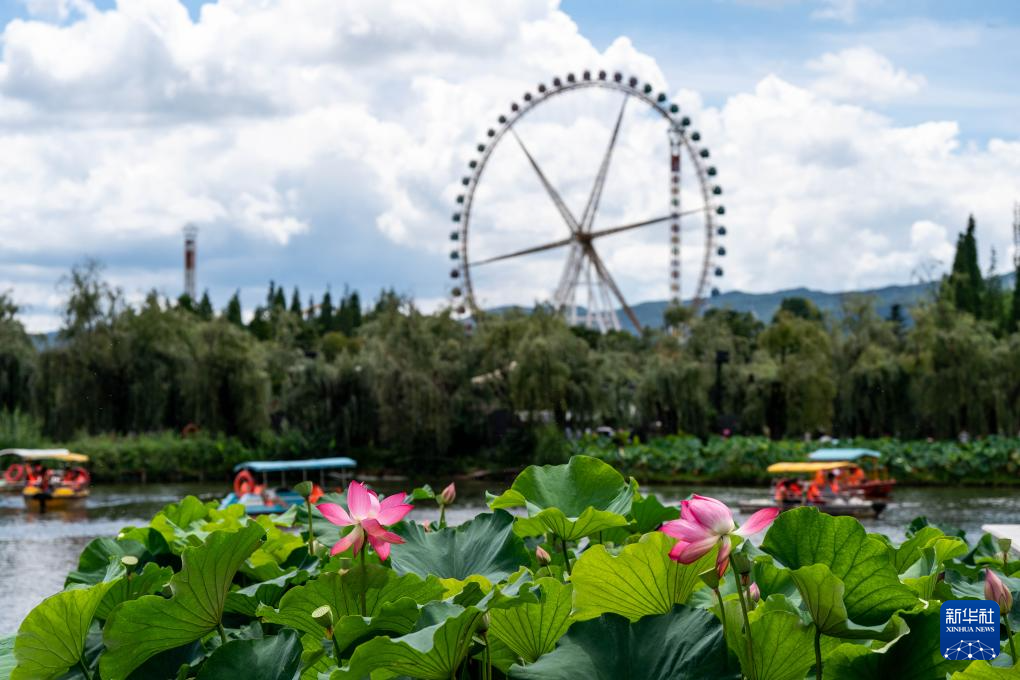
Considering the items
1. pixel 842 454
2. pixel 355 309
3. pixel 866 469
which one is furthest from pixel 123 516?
pixel 355 309

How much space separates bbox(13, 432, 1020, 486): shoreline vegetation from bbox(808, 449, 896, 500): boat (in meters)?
0.95

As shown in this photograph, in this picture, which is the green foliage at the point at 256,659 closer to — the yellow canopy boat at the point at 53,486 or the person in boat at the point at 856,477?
the person in boat at the point at 856,477

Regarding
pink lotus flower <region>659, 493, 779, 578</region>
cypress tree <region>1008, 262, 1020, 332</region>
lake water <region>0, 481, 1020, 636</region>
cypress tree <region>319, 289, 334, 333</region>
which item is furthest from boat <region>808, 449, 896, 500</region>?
cypress tree <region>319, 289, 334, 333</region>

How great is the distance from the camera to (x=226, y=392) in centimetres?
2970

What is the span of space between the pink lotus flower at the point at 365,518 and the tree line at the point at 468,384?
1085 inches

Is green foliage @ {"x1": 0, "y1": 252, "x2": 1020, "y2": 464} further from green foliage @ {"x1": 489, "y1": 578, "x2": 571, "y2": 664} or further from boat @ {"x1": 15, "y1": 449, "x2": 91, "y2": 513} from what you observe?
green foliage @ {"x1": 489, "y1": 578, "x2": 571, "y2": 664}

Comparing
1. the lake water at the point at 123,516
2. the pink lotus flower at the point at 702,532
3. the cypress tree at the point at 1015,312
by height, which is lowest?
the lake water at the point at 123,516

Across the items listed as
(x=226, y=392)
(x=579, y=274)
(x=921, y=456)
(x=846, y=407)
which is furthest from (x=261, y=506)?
(x=579, y=274)

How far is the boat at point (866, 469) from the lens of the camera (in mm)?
22594

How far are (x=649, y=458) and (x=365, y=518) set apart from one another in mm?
27748

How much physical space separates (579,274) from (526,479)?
46.0 meters

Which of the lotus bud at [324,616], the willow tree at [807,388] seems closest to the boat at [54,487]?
the willow tree at [807,388]

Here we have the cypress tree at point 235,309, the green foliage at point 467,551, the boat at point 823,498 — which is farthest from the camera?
the cypress tree at point 235,309

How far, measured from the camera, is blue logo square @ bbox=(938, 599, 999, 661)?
1.39m
